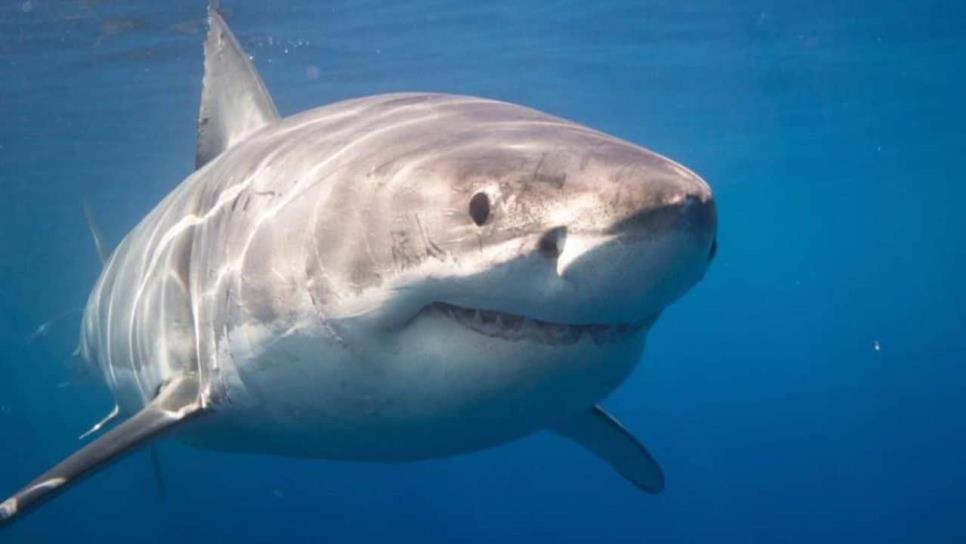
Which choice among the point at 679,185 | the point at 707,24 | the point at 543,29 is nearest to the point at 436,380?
the point at 679,185

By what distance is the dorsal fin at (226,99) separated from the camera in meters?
5.30

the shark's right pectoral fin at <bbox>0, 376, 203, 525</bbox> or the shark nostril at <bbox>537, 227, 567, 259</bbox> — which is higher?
the shark nostril at <bbox>537, 227, 567, 259</bbox>

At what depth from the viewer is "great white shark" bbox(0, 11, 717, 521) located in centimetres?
204

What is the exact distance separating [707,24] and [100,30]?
13836 mm

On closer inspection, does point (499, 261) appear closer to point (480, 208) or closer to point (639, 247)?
point (480, 208)

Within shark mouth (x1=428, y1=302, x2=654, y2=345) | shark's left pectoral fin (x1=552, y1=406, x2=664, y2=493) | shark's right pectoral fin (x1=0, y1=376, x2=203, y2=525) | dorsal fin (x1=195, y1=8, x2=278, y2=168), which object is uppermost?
dorsal fin (x1=195, y1=8, x2=278, y2=168)

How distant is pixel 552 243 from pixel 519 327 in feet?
1.42

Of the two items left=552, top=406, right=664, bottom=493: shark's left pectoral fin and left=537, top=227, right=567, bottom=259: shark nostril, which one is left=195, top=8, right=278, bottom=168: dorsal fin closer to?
left=552, top=406, right=664, bottom=493: shark's left pectoral fin

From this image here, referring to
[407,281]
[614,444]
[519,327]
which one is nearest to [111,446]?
[407,281]

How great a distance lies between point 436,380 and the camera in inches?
103

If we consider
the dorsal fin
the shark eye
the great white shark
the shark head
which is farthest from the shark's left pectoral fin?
the dorsal fin

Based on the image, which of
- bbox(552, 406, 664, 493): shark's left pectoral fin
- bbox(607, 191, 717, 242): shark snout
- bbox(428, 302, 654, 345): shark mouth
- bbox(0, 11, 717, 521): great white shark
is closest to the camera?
bbox(607, 191, 717, 242): shark snout

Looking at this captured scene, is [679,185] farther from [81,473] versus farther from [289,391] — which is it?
[81,473]

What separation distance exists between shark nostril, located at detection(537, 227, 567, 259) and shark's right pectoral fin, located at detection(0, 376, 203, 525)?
7.59ft
